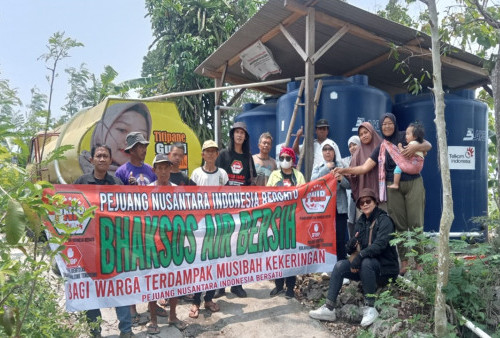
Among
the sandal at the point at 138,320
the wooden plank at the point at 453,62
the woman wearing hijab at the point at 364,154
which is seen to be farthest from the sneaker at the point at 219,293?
the wooden plank at the point at 453,62

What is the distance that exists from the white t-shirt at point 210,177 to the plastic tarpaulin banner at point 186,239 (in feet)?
0.65

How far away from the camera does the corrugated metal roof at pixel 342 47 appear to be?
5.84 meters

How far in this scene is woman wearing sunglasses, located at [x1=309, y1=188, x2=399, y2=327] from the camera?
3.91 m

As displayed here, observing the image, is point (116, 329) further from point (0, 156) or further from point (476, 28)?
point (476, 28)

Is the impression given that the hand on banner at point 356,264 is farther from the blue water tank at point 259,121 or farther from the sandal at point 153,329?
the blue water tank at point 259,121

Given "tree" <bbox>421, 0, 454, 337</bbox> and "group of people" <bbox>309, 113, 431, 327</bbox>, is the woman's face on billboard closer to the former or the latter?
"group of people" <bbox>309, 113, 431, 327</bbox>

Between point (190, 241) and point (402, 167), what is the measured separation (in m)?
2.39

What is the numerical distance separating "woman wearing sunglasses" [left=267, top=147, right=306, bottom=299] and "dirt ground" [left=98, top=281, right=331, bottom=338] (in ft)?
0.35

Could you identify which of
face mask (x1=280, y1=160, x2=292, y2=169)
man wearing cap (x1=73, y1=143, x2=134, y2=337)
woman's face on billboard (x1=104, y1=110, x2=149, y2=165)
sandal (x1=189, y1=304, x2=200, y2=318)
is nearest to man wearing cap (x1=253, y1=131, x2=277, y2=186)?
face mask (x1=280, y1=160, x2=292, y2=169)

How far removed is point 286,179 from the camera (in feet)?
15.6

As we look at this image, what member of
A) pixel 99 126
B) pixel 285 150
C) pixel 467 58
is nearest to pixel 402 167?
pixel 285 150

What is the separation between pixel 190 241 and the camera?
3996 mm

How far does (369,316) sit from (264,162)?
221 cm

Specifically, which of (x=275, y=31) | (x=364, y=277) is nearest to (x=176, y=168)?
(x=364, y=277)
